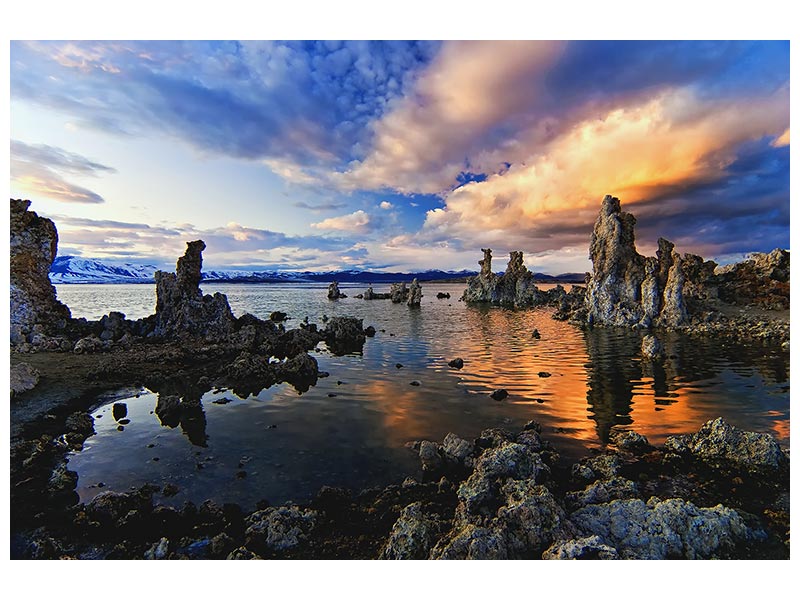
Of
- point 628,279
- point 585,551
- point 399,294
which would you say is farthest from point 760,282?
point 399,294

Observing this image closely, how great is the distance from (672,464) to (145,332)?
1757 inches

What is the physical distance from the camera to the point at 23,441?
14711mm

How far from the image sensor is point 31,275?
34.1 m

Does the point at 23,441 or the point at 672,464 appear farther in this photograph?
the point at 23,441

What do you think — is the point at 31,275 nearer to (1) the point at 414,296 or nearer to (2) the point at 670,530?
(2) the point at 670,530

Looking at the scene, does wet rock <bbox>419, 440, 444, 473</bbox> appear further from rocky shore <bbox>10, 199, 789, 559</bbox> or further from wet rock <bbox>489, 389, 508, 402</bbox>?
wet rock <bbox>489, 389, 508, 402</bbox>

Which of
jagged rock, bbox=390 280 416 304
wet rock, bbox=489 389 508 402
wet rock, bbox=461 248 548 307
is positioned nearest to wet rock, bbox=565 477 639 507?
wet rock, bbox=489 389 508 402

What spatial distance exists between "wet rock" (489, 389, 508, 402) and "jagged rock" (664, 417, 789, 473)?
8349mm

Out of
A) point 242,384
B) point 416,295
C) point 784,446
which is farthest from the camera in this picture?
point 416,295

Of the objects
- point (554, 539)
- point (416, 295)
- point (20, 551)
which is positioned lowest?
point (20, 551)

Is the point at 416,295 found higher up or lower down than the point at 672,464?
higher up
